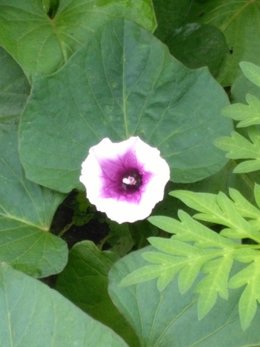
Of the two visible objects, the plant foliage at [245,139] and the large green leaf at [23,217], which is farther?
the large green leaf at [23,217]

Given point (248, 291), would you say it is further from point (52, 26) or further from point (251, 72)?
point (52, 26)

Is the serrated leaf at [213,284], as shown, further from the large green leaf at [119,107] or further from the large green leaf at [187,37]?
the large green leaf at [187,37]

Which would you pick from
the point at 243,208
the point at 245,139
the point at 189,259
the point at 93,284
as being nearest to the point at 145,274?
the point at 189,259

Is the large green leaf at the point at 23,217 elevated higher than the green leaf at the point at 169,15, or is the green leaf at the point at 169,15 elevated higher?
the green leaf at the point at 169,15

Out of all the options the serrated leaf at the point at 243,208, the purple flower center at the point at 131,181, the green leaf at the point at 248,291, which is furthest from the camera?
the purple flower center at the point at 131,181

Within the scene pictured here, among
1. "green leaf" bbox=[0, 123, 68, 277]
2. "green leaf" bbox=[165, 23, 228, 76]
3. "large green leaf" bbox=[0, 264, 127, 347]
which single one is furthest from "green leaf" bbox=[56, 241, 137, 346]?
"green leaf" bbox=[165, 23, 228, 76]

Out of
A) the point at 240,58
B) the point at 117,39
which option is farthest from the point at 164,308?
the point at 240,58

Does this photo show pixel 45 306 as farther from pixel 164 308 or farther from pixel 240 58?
pixel 240 58

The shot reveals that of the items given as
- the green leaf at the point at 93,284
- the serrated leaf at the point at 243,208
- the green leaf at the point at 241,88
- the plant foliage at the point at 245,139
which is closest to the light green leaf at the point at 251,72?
the plant foliage at the point at 245,139

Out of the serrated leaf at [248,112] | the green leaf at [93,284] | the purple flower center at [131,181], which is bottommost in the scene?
the green leaf at [93,284]
